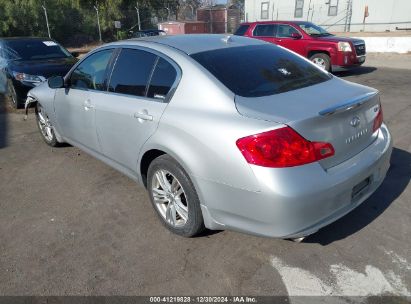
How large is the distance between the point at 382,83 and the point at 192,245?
8.64 m

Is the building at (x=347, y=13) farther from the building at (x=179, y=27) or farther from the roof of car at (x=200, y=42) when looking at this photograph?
the roof of car at (x=200, y=42)

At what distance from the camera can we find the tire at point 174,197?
9.32ft

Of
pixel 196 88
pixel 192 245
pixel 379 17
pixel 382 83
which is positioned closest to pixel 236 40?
pixel 196 88

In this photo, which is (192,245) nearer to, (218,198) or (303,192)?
(218,198)

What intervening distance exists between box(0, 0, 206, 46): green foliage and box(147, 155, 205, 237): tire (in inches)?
1068

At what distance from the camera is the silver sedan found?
7.80 feet

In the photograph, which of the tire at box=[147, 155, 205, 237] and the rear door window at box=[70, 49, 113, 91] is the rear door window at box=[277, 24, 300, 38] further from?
the tire at box=[147, 155, 205, 237]

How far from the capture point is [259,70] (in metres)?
3.11

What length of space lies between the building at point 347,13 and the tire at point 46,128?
2831 cm

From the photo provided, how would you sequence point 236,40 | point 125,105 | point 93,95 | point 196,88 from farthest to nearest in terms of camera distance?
point 93,95
point 236,40
point 125,105
point 196,88

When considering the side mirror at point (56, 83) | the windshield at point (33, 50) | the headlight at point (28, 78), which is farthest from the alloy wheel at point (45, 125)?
the windshield at point (33, 50)

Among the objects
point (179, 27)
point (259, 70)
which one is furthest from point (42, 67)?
point (179, 27)

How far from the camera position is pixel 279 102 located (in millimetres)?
2652

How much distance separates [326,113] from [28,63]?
731 centimetres
